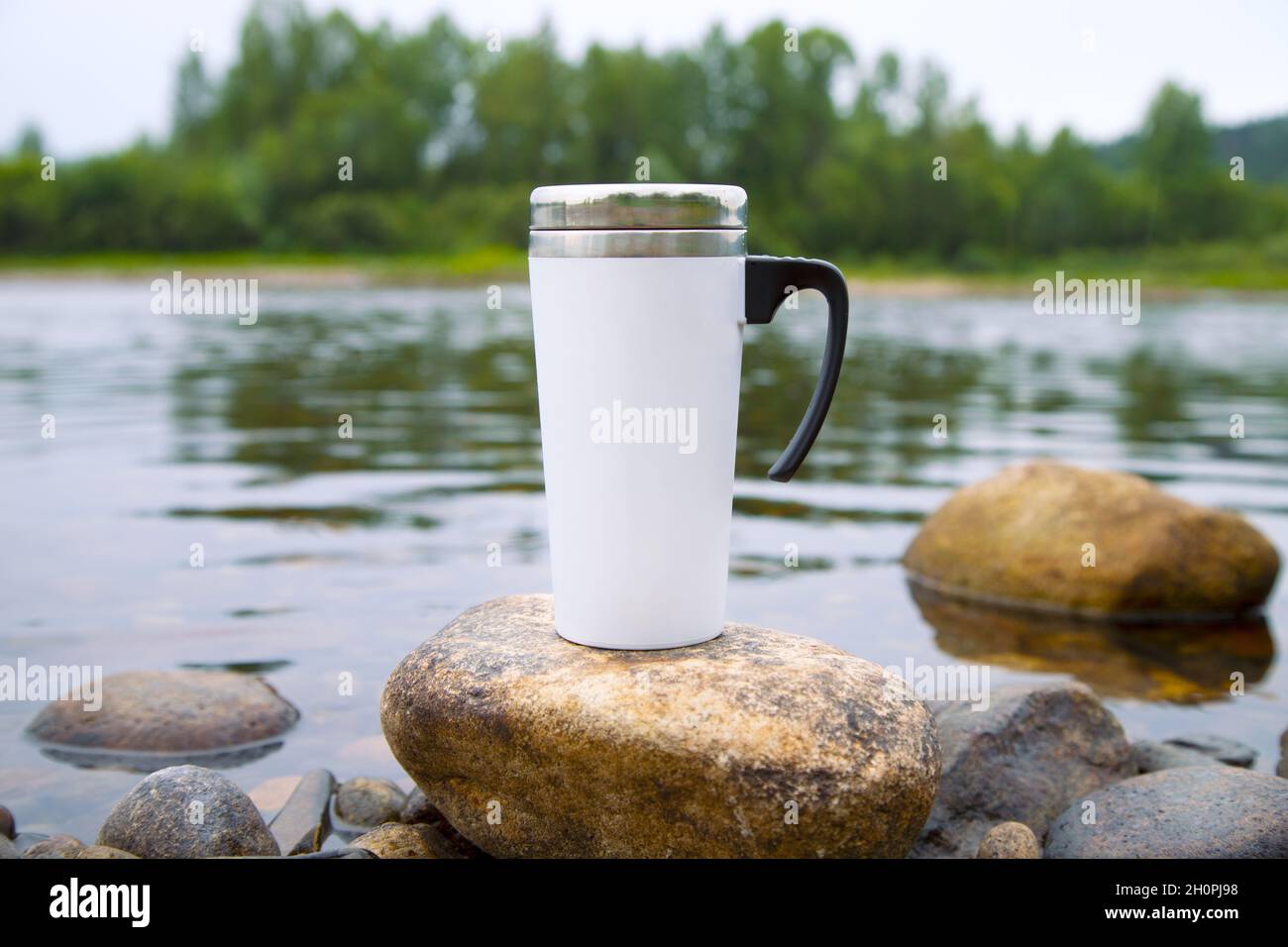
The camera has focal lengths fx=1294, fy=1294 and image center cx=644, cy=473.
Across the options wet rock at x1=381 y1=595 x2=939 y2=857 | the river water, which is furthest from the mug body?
the river water

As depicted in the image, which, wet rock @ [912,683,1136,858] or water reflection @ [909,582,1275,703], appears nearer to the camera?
wet rock @ [912,683,1136,858]

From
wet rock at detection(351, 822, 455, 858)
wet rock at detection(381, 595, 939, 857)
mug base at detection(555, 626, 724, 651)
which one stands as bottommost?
wet rock at detection(351, 822, 455, 858)

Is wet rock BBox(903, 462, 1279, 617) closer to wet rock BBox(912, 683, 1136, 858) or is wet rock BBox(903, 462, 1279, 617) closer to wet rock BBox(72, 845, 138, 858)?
wet rock BBox(912, 683, 1136, 858)

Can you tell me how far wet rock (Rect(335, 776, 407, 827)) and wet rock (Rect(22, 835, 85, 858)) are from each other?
0.85m

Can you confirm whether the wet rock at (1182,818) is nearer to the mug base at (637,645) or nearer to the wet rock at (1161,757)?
the wet rock at (1161,757)

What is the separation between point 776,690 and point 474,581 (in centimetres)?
388

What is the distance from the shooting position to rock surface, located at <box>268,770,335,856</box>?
4039 mm

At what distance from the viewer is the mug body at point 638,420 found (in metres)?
3.22

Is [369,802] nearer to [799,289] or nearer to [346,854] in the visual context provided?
[346,854]

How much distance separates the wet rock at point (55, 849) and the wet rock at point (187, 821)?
0.12 m

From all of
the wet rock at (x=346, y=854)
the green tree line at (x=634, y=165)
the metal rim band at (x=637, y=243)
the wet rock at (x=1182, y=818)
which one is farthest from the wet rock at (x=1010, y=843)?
the green tree line at (x=634, y=165)

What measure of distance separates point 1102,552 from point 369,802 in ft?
14.6

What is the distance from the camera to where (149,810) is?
377 centimetres
